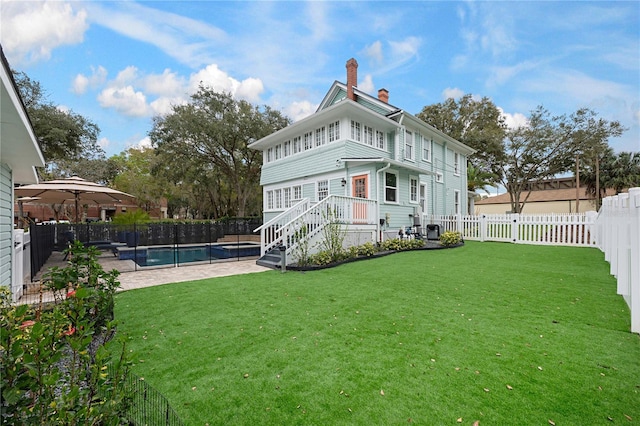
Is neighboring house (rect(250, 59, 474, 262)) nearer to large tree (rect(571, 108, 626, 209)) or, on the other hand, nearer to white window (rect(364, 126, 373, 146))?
white window (rect(364, 126, 373, 146))

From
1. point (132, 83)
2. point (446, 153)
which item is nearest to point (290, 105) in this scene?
point (132, 83)

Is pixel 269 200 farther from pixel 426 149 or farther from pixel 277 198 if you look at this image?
pixel 426 149

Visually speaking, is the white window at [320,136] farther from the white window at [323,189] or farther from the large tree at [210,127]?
the large tree at [210,127]

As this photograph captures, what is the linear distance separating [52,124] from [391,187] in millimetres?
17805

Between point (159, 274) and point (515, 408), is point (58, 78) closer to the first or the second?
point (159, 274)

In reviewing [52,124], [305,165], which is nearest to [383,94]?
[305,165]

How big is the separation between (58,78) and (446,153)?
62.8 feet

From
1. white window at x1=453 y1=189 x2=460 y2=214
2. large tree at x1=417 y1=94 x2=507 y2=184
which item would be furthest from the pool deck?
large tree at x1=417 y1=94 x2=507 y2=184

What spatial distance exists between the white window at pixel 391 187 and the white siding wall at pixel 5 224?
11401 mm

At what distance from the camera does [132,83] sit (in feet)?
65.3

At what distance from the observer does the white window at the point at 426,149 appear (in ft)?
55.1

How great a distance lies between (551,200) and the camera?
3572 cm

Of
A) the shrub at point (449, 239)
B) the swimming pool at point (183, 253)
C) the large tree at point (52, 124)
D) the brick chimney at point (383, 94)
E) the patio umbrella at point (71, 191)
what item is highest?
the brick chimney at point (383, 94)

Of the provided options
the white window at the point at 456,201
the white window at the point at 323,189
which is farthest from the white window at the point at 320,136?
the white window at the point at 456,201
